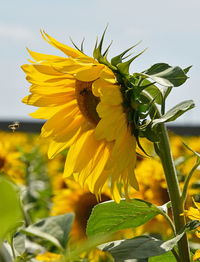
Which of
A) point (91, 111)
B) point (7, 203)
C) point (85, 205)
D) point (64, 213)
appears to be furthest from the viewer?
point (85, 205)

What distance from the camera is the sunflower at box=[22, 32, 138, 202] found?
754 millimetres

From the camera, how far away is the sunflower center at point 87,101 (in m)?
0.89

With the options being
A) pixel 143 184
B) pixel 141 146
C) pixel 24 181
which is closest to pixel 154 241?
pixel 141 146

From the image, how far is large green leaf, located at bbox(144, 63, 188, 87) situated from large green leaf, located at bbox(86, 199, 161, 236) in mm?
219

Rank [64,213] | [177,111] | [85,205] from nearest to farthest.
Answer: [177,111] → [64,213] → [85,205]

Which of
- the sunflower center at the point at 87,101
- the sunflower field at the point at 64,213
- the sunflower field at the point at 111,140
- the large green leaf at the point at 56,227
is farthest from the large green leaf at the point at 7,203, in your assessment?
the sunflower center at the point at 87,101

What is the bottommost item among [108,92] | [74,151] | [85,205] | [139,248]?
[85,205]

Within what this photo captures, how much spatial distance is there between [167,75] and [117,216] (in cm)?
27

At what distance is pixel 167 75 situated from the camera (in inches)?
26.2

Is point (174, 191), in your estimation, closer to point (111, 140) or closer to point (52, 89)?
point (111, 140)

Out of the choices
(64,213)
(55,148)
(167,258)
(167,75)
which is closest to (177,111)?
(167,75)

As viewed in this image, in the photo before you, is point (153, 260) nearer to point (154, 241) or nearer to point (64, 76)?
point (154, 241)

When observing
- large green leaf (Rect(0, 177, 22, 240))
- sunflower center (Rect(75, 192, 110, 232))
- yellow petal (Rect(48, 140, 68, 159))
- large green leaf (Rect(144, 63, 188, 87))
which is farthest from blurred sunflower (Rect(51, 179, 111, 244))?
large green leaf (Rect(0, 177, 22, 240))

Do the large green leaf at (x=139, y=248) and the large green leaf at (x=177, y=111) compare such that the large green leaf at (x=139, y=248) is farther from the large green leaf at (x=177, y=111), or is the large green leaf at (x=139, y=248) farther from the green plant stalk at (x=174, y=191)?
the large green leaf at (x=177, y=111)
